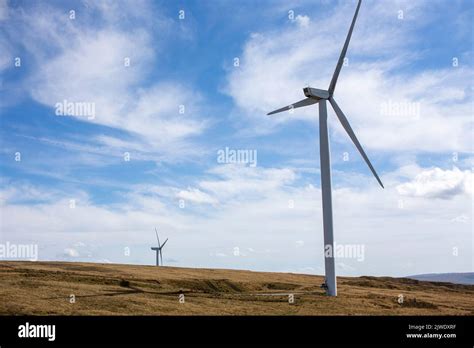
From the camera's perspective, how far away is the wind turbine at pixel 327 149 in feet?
130

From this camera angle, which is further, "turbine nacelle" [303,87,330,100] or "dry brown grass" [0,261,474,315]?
"turbine nacelle" [303,87,330,100]

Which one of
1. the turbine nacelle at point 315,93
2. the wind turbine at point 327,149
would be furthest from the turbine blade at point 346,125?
the turbine nacelle at point 315,93

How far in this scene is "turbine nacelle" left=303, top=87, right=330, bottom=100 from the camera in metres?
42.1

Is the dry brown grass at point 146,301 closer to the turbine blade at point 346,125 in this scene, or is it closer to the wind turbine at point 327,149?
the wind turbine at point 327,149

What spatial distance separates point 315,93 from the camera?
42594mm

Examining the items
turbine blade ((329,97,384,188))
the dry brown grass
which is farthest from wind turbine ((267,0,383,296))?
the dry brown grass

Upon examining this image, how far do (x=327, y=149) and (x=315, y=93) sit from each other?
5.52 meters

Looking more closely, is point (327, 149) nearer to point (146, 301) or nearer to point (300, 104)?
point (300, 104)

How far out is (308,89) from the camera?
138ft

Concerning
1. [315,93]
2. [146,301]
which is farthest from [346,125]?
[146,301]

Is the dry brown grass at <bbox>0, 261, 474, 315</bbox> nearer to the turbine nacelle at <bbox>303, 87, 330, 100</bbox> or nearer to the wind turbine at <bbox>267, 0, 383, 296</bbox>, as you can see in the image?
the wind turbine at <bbox>267, 0, 383, 296</bbox>
